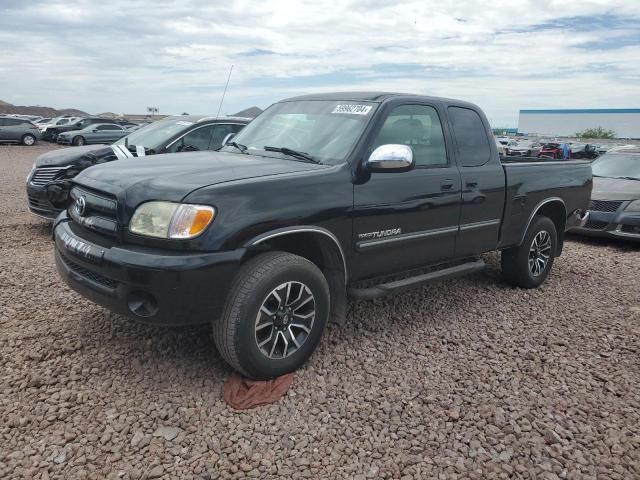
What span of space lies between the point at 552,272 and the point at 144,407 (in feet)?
16.3

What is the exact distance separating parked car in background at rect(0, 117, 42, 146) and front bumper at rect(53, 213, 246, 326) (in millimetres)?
29433

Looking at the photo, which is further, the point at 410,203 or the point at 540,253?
the point at 540,253

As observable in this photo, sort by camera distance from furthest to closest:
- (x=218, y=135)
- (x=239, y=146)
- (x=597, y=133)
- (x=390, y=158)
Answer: (x=597, y=133) < (x=218, y=135) < (x=239, y=146) < (x=390, y=158)

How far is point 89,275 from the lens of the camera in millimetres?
3361

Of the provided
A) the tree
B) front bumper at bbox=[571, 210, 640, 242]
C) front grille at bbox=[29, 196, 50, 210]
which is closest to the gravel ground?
front grille at bbox=[29, 196, 50, 210]

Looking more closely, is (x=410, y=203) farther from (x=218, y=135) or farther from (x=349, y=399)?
(x=218, y=135)

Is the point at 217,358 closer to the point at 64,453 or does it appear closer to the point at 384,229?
the point at 64,453

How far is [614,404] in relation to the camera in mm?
3381

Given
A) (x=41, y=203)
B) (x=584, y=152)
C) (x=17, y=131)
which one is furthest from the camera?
(x=584, y=152)

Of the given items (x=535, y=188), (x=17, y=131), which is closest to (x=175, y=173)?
(x=535, y=188)

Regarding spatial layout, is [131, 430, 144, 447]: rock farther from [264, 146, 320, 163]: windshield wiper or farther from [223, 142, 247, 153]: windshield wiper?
[223, 142, 247, 153]: windshield wiper

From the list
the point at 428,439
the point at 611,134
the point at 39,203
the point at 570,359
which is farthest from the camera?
the point at 611,134

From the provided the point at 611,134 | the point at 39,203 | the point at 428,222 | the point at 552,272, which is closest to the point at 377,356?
the point at 428,222

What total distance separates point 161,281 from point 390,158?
172 cm
